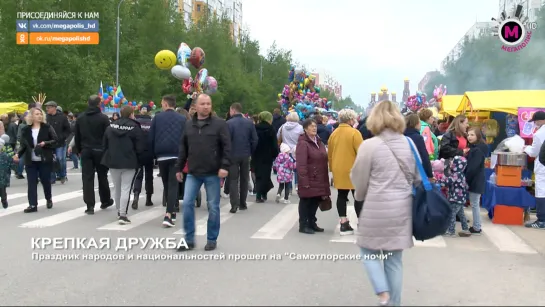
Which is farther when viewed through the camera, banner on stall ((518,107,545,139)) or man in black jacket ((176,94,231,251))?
banner on stall ((518,107,545,139))

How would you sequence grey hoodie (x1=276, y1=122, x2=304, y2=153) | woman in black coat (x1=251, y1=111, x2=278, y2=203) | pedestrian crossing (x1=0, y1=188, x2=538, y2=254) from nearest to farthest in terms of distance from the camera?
pedestrian crossing (x1=0, y1=188, x2=538, y2=254) → woman in black coat (x1=251, y1=111, x2=278, y2=203) → grey hoodie (x1=276, y1=122, x2=304, y2=153)

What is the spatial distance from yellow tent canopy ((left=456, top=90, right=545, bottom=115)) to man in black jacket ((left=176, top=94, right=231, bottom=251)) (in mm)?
8340

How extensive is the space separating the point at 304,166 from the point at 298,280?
2.97m

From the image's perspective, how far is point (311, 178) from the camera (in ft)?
29.5

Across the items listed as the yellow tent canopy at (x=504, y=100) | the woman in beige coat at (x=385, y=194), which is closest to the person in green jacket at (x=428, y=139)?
the yellow tent canopy at (x=504, y=100)

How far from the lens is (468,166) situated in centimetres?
934

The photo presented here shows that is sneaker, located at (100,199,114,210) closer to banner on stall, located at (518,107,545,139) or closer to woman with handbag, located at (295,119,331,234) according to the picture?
woman with handbag, located at (295,119,331,234)

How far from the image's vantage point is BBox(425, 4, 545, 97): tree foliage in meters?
53.2

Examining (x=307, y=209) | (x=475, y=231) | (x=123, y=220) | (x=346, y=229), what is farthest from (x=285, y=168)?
(x=475, y=231)

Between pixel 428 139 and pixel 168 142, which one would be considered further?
pixel 428 139

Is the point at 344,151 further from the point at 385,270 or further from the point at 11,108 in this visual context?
the point at 11,108

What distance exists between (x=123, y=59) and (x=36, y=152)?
32.9 meters

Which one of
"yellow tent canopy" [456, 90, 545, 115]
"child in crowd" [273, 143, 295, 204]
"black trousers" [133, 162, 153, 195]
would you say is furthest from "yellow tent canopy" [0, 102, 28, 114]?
"yellow tent canopy" [456, 90, 545, 115]

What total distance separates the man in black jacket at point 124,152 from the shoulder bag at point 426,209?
544 centimetres
